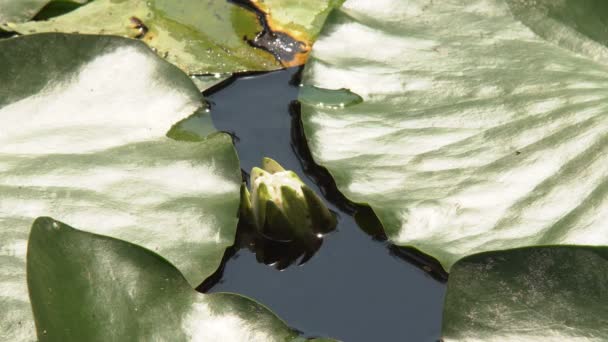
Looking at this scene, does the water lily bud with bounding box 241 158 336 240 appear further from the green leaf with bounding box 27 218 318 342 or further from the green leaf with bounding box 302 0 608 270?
the green leaf with bounding box 27 218 318 342

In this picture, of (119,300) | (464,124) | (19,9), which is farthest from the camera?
(19,9)

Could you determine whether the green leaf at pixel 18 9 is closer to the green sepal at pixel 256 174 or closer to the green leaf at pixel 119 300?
the green sepal at pixel 256 174

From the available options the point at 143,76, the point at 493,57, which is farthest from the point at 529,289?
the point at 143,76

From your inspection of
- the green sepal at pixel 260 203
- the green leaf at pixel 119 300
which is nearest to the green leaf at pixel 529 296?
the green leaf at pixel 119 300

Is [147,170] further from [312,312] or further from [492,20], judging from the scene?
[492,20]

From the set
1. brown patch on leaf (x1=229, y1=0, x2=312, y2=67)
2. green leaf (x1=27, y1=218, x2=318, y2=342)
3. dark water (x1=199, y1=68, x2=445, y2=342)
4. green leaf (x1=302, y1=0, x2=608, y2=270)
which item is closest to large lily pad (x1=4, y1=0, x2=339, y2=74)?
brown patch on leaf (x1=229, y1=0, x2=312, y2=67)

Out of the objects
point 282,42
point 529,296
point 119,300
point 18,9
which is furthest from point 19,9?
point 529,296

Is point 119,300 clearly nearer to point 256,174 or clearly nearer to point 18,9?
point 256,174

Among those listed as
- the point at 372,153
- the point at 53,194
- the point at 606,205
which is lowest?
the point at 53,194
